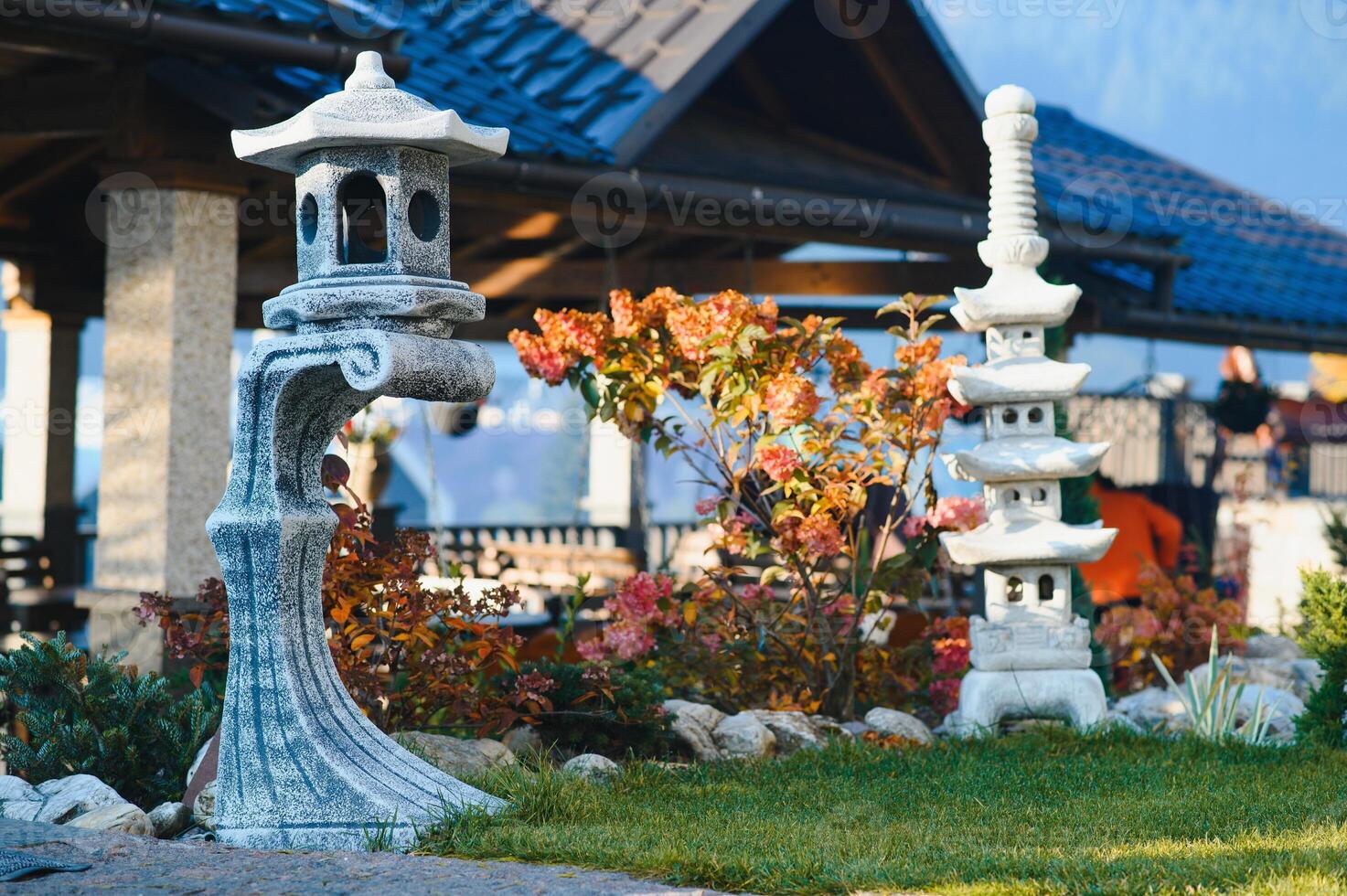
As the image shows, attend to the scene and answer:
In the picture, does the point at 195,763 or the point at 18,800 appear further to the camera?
the point at 195,763

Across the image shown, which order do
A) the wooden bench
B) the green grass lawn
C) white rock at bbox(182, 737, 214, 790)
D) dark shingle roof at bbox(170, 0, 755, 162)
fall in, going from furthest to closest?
1. the wooden bench
2. dark shingle roof at bbox(170, 0, 755, 162)
3. white rock at bbox(182, 737, 214, 790)
4. the green grass lawn

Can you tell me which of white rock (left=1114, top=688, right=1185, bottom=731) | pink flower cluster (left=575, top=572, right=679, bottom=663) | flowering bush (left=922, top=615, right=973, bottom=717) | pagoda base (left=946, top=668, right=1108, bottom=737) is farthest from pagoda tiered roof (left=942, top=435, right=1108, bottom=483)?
pink flower cluster (left=575, top=572, right=679, bottom=663)

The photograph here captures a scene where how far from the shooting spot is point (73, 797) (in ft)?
13.7

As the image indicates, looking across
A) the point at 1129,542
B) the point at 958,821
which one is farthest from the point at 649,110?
the point at 958,821

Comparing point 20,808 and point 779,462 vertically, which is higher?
point 779,462

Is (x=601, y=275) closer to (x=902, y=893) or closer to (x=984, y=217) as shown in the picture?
(x=984, y=217)

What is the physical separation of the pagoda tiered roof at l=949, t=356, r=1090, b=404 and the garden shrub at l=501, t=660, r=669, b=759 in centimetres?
175

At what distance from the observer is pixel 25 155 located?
8656 mm

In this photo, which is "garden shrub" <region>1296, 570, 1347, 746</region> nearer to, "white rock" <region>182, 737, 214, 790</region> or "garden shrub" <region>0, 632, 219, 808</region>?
"white rock" <region>182, 737, 214, 790</region>

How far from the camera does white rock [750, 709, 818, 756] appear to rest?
5281 millimetres

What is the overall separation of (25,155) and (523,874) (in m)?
6.96

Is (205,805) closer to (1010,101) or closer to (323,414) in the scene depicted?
(323,414)

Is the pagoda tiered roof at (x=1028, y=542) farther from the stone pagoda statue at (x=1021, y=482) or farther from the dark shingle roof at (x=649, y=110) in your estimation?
the dark shingle roof at (x=649, y=110)

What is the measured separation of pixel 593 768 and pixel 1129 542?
574 cm
